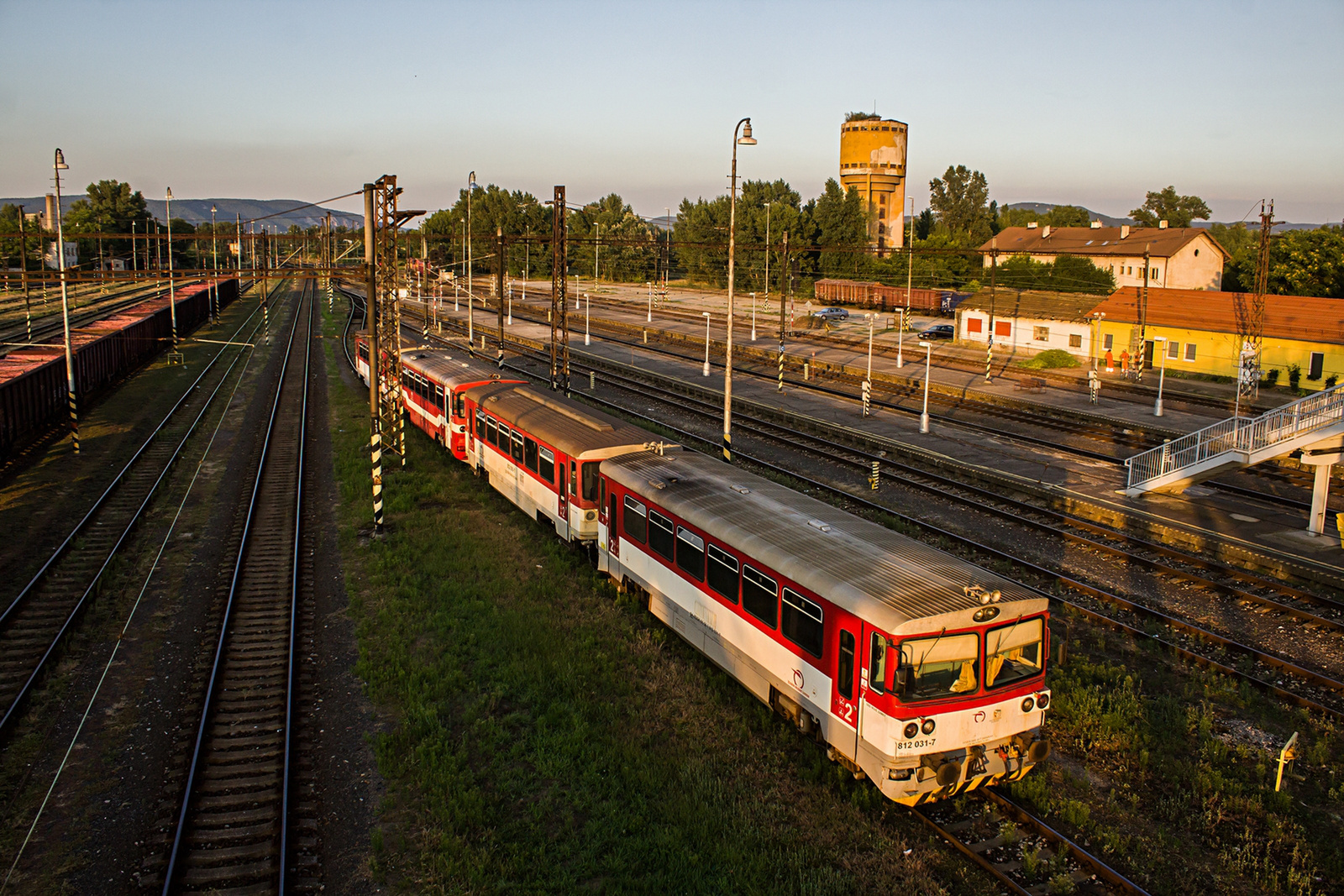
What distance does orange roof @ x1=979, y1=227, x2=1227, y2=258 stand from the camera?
240 ft

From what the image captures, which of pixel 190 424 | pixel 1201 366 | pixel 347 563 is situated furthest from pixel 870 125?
pixel 347 563

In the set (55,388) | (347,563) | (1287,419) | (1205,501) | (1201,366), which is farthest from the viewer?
(1201,366)

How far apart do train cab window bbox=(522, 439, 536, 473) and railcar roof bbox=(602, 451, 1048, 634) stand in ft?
15.2

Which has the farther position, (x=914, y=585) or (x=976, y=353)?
(x=976, y=353)

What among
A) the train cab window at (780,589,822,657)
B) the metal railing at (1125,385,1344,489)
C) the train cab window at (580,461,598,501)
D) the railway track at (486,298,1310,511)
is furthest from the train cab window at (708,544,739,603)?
the railway track at (486,298,1310,511)

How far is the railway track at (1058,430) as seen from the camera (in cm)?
2662

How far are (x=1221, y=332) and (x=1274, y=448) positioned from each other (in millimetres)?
26848

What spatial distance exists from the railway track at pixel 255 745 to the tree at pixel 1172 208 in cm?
13644

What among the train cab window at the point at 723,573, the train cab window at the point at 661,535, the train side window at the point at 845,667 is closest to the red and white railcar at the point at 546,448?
the train cab window at the point at 661,535

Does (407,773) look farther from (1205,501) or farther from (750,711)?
(1205,501)

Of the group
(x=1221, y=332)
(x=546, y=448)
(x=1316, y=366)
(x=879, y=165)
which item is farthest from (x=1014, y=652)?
(x=879, y=165)

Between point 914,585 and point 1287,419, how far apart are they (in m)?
16.7

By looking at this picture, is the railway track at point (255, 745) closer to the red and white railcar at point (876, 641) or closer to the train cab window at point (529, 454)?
the train cab window at point (529, 454)

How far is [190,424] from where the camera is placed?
34719 millimetres
